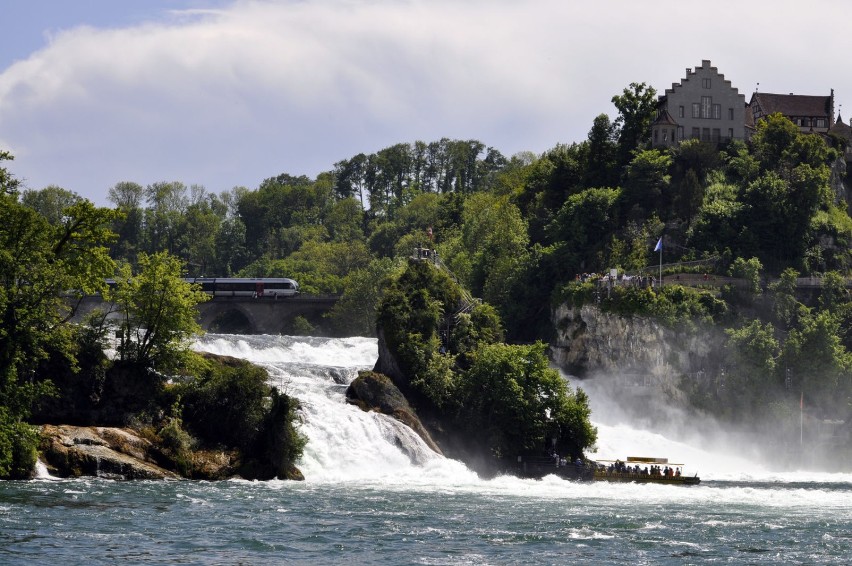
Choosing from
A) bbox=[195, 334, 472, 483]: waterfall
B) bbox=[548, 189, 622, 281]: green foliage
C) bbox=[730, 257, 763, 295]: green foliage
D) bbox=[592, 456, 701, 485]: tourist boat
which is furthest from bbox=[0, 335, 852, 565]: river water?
bbox=[548, 189, 622, 281]: green foliage

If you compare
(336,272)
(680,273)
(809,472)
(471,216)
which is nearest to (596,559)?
(809,472)

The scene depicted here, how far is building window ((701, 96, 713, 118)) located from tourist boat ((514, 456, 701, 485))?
188 feet

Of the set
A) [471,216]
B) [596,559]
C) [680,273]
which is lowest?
[596,559]

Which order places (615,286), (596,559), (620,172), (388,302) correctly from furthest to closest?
(620,172)
(615,286)
(388,302)
(596,559)

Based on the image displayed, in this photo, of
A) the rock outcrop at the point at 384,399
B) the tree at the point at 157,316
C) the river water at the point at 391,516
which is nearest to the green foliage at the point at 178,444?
the river water at the point at 391,516

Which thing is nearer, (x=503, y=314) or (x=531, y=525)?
(x=531, y=525)

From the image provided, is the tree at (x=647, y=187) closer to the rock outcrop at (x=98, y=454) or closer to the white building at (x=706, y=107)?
the white building at (x=706, y=107)

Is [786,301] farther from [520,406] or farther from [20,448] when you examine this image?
[20,448]

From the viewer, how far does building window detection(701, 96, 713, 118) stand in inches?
5719

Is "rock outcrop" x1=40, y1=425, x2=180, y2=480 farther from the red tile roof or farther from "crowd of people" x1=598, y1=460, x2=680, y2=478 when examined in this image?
the red tile roof

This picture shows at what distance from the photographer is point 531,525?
69.8 meters

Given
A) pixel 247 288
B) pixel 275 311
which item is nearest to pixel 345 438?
pixel 275 311

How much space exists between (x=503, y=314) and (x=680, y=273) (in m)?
15.8

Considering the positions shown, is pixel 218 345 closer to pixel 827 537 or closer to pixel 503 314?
pixel 503 314
